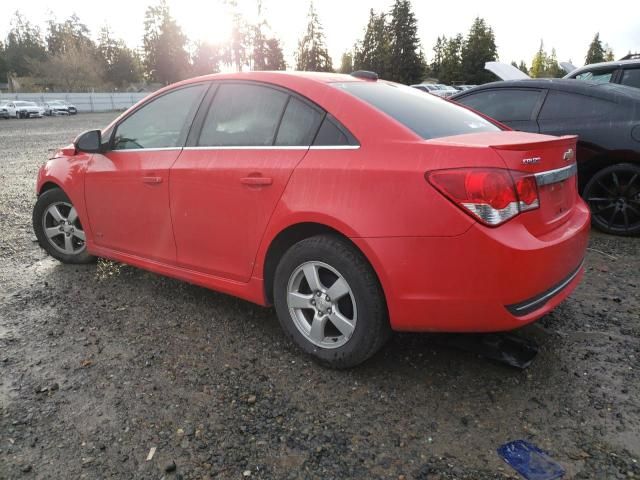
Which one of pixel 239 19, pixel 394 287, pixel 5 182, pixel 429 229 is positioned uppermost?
pixel 239 19

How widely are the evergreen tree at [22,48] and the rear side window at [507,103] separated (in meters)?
81.9

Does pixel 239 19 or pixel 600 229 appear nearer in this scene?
pixel 600 229

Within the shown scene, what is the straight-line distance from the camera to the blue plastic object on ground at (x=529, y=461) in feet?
6.86

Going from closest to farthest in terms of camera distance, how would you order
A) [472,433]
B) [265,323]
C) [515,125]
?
[472,433] < [265,323] < [515,125]

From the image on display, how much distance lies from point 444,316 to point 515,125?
4.07m

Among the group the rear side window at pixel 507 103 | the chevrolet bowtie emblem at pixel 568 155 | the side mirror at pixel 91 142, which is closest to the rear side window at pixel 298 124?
the chevrolet bowtie emblem at pixel 568 155

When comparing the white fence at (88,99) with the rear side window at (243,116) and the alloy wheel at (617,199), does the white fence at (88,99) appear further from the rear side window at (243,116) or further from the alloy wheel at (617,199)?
the rear side window at (243,116)

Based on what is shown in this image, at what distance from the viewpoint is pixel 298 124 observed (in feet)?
9.72

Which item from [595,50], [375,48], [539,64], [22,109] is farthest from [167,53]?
[595,50]

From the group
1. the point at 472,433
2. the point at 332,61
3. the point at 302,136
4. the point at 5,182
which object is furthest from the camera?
the point at 332,61

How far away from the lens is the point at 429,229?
7.75ft

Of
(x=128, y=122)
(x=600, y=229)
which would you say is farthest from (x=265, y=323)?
(x=600, y=229)

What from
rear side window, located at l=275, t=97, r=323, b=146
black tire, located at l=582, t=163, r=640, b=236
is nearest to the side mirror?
rear side window, located at l=275, t=97, r=323, b=146

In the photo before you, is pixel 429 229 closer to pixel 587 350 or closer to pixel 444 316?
pixel 444 316
